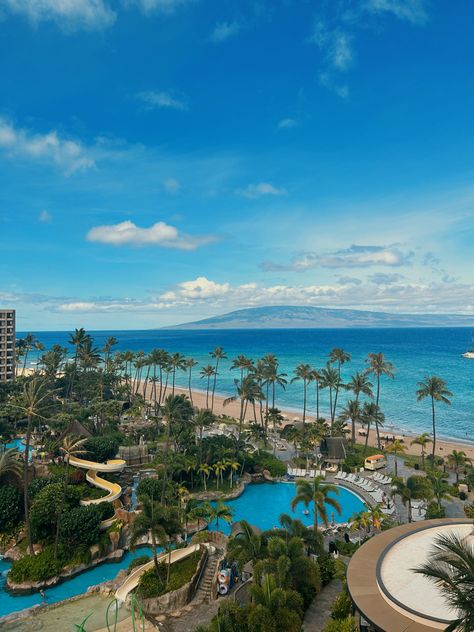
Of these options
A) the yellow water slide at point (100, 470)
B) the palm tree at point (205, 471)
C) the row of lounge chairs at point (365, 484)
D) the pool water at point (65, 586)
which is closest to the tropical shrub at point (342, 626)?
the pool water at point (65, 586)

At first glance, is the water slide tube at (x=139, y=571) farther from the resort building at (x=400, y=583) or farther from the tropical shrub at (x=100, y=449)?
the tropical shrub at (x=100, y=449)

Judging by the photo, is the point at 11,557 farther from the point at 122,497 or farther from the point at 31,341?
the point at 31,341

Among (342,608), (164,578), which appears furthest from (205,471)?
(342,608)

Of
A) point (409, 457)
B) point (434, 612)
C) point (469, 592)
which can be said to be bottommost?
point (409, 457)

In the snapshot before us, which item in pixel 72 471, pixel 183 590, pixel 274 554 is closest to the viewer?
pixel 274 554

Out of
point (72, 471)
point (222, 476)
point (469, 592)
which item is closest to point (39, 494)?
point (72, 471)

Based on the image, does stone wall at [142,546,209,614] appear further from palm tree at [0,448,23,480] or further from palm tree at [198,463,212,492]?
palm tree at [198,463,212,492]

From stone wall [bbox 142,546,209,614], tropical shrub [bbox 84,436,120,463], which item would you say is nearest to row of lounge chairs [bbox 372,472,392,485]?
stone wall [bbox 142,546,209,614]
